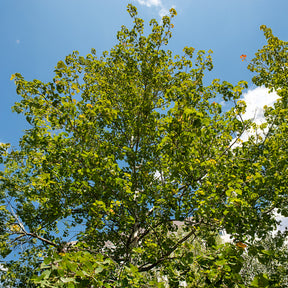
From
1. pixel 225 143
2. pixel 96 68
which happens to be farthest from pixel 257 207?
pixel 96 68

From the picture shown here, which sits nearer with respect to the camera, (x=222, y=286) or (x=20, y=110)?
(x=222, y=286)

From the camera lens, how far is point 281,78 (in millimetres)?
Result: 7633

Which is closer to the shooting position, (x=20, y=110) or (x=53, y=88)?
(x=53, y=88)

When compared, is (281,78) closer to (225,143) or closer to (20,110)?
(225,143)

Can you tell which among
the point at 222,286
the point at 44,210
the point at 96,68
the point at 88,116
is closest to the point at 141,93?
the point at 96,68

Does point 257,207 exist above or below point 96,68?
below

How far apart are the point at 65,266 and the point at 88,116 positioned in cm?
337

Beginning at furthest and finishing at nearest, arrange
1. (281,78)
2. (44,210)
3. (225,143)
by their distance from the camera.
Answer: (281,78) → (44,210) → (225,143)

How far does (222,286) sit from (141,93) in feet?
22.5

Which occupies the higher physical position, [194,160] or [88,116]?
[88,116]

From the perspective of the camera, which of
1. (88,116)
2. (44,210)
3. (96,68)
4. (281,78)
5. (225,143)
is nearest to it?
(88,116)

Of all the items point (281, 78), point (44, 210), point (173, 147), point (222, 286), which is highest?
point (281, 78)

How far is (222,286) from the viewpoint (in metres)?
2.91

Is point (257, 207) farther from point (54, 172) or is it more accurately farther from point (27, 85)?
point (27, 85)
